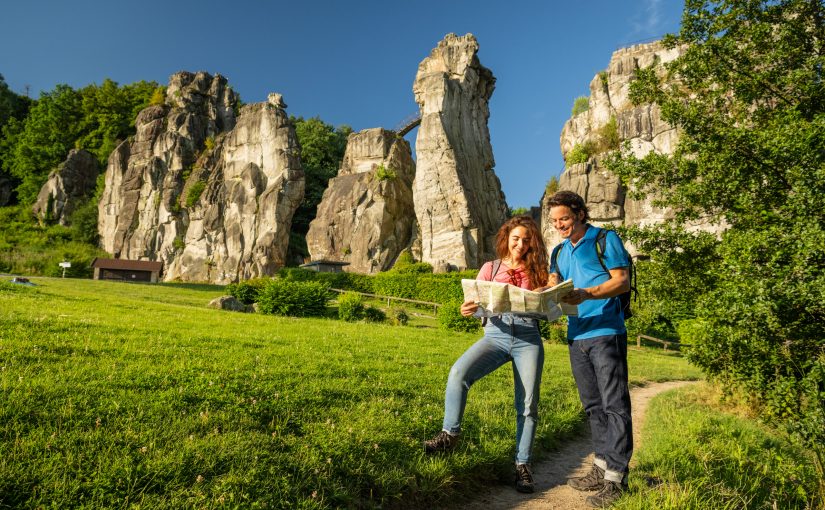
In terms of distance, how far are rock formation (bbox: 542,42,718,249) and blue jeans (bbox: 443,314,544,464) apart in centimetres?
3502

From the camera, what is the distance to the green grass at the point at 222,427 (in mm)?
3293

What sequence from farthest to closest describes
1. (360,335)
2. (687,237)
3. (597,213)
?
(597,213)
(360,335)
(687,237)

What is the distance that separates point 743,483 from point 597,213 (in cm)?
3908

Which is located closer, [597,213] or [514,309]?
[514,309]

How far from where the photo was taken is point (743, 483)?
4785mm

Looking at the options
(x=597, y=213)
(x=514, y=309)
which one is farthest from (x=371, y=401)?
(x=597, y=213)

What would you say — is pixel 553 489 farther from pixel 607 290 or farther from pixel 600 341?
pixel 607 290

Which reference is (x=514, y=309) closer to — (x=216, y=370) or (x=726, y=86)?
(x=216, y=370)

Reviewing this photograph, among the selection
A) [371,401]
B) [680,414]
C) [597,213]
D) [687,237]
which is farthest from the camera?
[597,213]

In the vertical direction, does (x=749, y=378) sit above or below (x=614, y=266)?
below

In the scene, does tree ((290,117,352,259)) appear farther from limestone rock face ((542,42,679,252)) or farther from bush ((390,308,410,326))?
bush ((390,308,410,326))

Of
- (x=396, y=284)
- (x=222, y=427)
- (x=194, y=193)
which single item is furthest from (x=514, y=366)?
(x=194, y=193)

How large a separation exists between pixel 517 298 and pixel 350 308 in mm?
20171

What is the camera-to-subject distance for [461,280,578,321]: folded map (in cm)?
368
